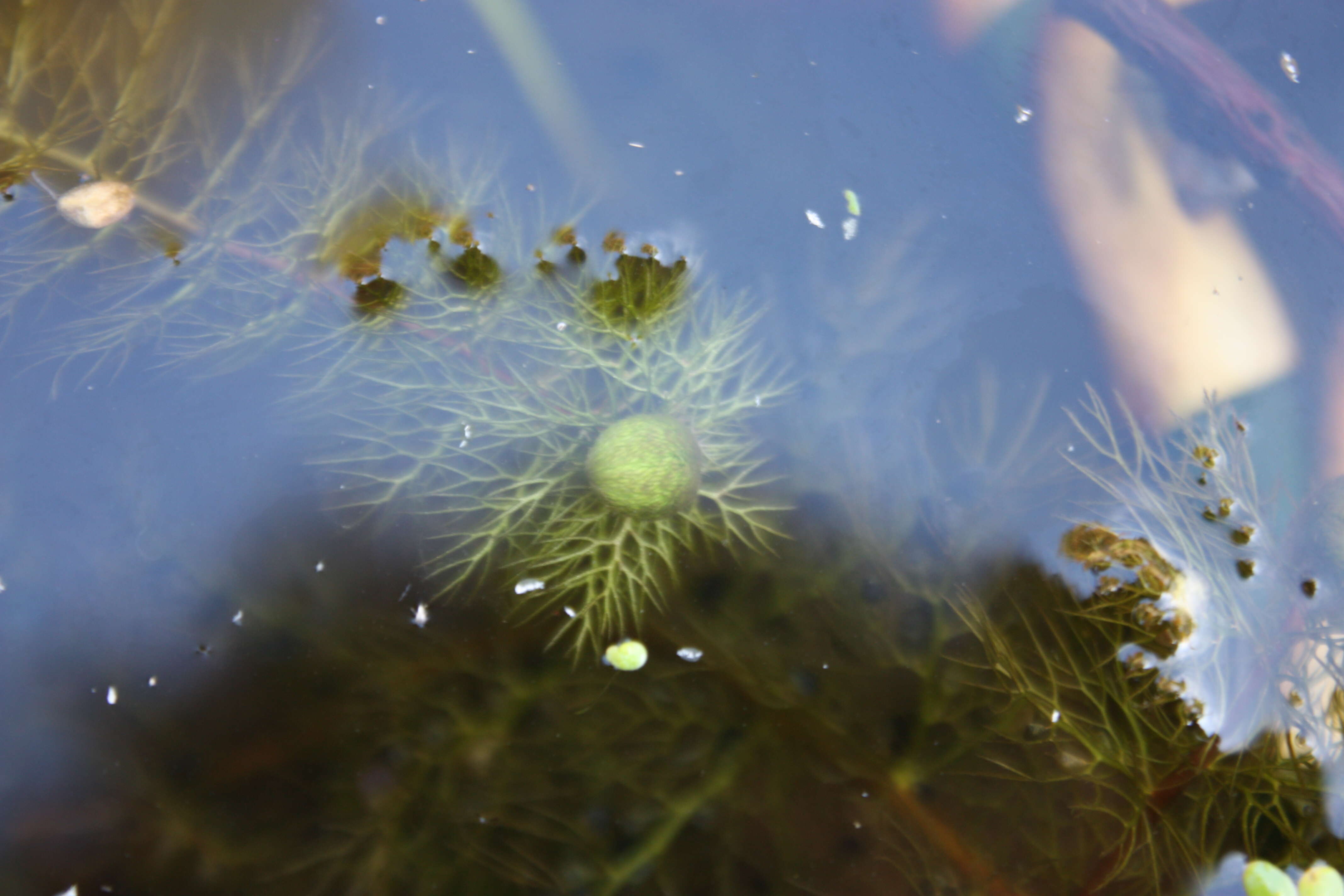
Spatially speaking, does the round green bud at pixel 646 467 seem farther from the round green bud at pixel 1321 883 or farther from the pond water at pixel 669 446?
the round green bud at pixel 1321 883

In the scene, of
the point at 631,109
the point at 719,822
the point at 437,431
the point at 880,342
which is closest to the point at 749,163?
the point at 631,109

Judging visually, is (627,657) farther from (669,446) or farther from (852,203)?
(852,203)

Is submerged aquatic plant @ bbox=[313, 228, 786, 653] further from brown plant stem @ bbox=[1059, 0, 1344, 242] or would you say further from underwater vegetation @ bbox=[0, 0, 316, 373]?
brown plant stem @ bbox=[1059, 0, 1344, 242]

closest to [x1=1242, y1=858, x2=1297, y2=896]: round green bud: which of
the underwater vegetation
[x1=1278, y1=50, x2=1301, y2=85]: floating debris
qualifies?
[x1=1278, y1=50, x2=1301, y2=85]: floating debris

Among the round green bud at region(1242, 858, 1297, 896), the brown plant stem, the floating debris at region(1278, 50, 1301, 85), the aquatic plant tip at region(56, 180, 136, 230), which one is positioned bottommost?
the aquatic plant tip at region(56, 180, 136, 230)

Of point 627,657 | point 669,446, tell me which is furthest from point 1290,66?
point 627,657

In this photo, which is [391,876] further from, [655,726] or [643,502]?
[643,502]

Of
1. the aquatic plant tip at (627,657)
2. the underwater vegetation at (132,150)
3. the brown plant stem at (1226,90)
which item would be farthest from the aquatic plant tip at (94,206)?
the brown plant stem at (1226,90)
